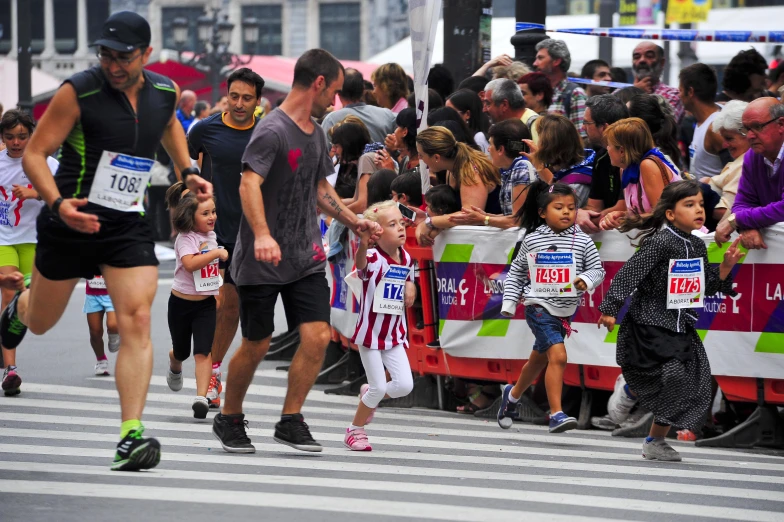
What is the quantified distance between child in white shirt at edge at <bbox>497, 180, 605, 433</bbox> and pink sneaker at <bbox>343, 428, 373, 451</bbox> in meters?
1.18

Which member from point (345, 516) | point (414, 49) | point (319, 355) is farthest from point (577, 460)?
point (414, 49)

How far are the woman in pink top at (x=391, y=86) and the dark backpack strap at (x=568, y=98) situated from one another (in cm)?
143

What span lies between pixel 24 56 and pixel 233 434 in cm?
1724

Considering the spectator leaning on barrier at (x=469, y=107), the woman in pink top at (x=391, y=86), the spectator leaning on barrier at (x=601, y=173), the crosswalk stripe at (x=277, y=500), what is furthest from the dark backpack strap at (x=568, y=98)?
the crosswalk stripe at (x=277, y=500)

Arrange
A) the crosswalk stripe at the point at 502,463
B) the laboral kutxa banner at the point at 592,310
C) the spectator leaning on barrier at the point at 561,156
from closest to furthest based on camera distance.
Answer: the crosswalk stripe at the point at 502,463
the laboral kutxa banner at the point at 592,310
the spectator leaning on barrier at the point at 561,156

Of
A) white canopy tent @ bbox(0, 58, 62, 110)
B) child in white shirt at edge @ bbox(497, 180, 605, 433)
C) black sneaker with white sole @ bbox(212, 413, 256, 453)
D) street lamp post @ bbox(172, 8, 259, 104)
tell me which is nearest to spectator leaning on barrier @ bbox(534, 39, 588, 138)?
child in white shirt at edge @ bbox(497, 180, 605, 433)

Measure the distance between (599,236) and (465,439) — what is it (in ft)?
5.13

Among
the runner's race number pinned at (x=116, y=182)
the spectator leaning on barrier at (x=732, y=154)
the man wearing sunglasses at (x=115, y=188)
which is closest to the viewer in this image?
the man wearing sunglasses at (x=115, y=188)

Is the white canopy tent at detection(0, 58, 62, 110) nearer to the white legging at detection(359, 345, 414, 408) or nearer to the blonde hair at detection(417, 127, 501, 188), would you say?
the blonde hair at detection(417, 127, 501, 188)

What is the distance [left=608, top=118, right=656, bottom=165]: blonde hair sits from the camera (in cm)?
857

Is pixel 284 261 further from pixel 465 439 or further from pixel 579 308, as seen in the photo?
pixel 579 308

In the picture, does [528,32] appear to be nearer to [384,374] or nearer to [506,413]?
[506,413]

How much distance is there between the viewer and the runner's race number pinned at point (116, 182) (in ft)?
22.1

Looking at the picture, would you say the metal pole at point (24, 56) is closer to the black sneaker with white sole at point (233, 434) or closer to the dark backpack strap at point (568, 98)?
the dark backpack strap at point (568, 98)
